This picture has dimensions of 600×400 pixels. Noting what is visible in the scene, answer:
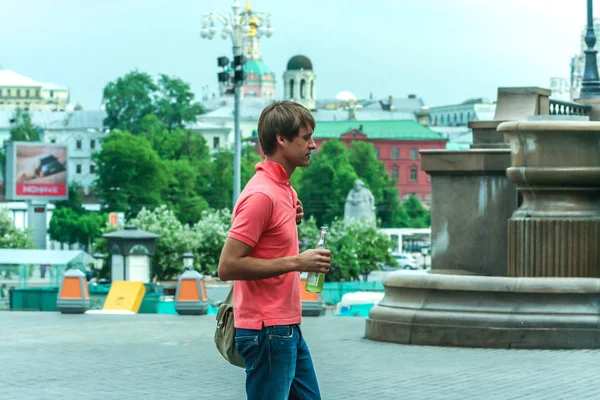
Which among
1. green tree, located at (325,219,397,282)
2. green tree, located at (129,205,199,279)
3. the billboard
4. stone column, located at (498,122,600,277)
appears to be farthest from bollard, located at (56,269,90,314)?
the billboard

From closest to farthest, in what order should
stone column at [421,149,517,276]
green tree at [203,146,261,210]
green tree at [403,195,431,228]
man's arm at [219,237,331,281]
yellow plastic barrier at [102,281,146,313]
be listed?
man's arm at [219,237,331,281] < stone column at [421,149,517,276] < yellow plastic barrier at [102,281,146,313] < green tree at [203,146,261,210] < green tree at [403,195,431,228]

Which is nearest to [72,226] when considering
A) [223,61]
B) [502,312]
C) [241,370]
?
[223,61]

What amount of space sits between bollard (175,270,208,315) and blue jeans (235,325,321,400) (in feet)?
49.3

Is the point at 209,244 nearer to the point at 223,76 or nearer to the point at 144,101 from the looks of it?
the point at 223,76

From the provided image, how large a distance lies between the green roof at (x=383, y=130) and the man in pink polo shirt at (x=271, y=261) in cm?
15565

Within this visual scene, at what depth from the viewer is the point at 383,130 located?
165875 mm

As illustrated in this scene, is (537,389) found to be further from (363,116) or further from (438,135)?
(363,116)

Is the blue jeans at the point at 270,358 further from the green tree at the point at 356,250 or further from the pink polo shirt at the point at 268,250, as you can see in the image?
the green tree at the point at 356,250

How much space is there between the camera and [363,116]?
190 m

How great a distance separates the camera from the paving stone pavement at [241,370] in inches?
420

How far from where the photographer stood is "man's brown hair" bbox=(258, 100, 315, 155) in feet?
19.5

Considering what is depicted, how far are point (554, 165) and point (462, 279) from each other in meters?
1.45

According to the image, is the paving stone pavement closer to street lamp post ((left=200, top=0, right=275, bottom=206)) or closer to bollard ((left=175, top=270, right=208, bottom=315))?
bollard ((left=175, top=270, right=208, bottom=315))

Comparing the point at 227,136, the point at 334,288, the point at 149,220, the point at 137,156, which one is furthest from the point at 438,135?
the point at 334,288
